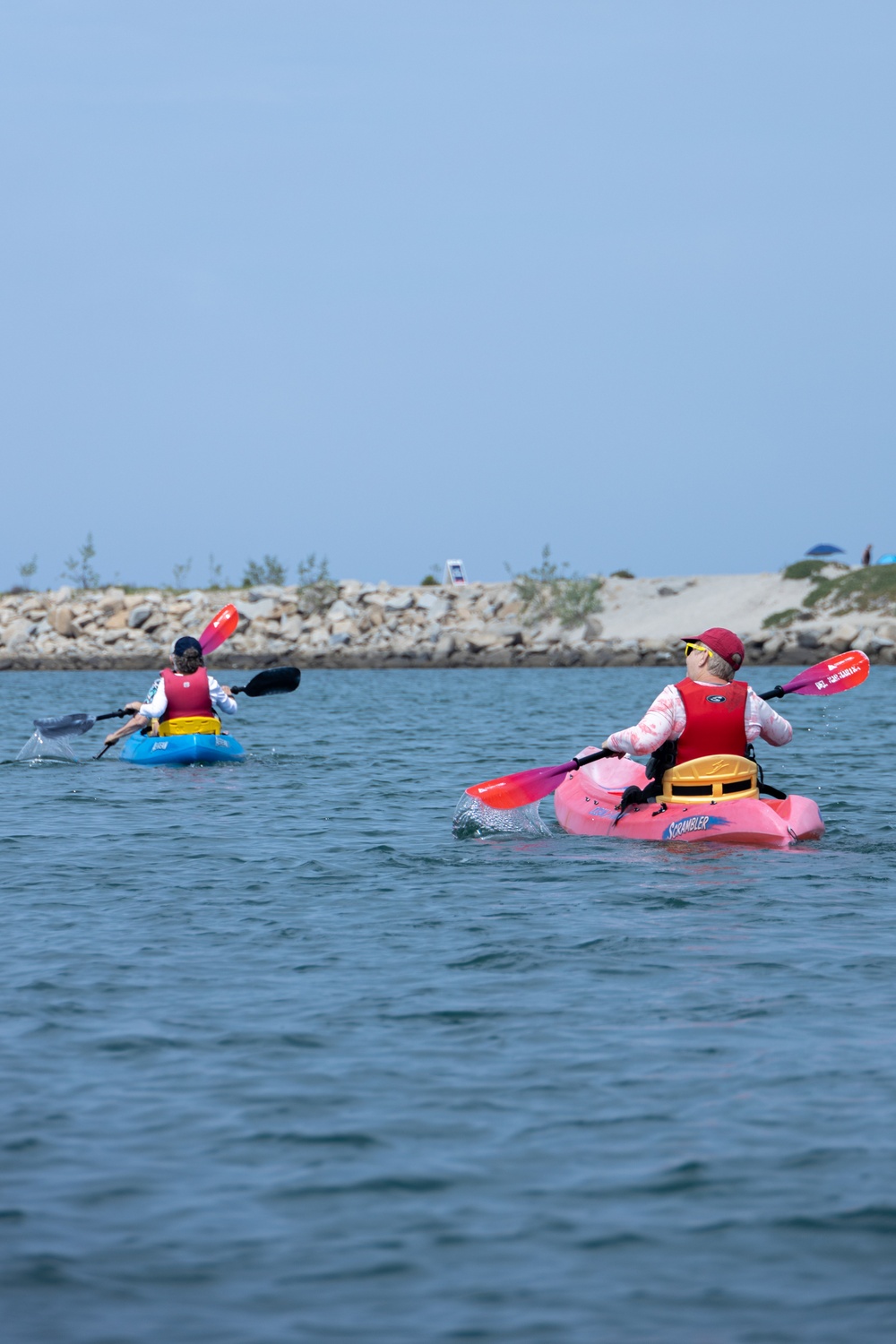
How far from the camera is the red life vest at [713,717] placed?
9.44 meters

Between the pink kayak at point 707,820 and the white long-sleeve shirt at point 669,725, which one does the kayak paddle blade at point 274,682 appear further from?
the white long-sleeve shirt at point 669,725

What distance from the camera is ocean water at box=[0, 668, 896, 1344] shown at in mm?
3582

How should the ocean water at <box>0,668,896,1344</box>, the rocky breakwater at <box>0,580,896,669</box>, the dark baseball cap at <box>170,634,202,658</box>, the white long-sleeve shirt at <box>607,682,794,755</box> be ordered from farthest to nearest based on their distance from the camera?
1. the rocky breakwater at <box>0,580,896,669</box>
2. the dark baseball cap at <box>170,634,202,658</box>
3. the white long-sleeve shirt at <box>607,682,794,755</box>
4. the ocean water at <box>0,668,896,1344</box>

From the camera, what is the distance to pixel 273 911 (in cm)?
810

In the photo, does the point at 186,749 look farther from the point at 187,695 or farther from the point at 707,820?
the point at 707,820

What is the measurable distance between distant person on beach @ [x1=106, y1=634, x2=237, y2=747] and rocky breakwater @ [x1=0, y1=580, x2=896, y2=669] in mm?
35438

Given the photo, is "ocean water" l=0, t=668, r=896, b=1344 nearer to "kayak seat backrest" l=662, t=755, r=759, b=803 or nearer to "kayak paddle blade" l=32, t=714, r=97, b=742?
"kayak seat backrest" l=662, t=755, r=759, b=803

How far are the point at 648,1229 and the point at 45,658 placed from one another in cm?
5711

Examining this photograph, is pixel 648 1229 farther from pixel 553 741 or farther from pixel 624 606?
pixel 624 606

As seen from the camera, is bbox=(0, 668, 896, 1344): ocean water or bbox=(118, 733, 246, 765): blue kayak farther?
bbox=(118, 733, 246, 765): blue kayak

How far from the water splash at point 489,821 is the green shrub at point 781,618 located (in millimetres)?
44732

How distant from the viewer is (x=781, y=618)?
181 ft

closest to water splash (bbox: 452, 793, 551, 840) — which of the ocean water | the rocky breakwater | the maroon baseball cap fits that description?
the ocean water

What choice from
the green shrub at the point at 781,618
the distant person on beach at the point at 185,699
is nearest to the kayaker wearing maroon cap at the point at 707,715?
the distant person on beach at the point at 185,699
